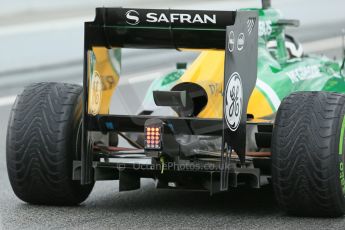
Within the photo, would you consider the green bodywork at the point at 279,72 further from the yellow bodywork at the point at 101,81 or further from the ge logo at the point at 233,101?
the ge logo at the point at 233,101

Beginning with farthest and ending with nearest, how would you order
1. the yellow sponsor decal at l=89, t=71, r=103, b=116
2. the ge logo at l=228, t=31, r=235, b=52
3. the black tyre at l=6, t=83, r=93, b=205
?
the black tyre at l=6, t=83, r=93, b=205 → the yellow sponsor decal at l=89, t=71, r=103, b=116 → the ge logo at l=228, t=31, r=235, b=52

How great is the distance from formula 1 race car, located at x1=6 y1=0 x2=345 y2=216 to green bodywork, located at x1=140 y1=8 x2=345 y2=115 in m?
0.72

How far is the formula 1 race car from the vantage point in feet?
23.4

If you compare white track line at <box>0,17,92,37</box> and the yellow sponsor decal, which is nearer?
the yellow sponsor decal

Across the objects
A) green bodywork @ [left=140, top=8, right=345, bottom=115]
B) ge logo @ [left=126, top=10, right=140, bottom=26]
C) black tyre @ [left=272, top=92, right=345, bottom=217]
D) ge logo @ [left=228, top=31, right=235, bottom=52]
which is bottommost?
black tyre @ [left=272, top=92, right=345, bottom=217]

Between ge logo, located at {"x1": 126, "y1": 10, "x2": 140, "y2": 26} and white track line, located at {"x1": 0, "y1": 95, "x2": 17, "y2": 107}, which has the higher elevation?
ge logo, located at {"x1": 126, "y1": 10, "x2": 140, "y2": 26}

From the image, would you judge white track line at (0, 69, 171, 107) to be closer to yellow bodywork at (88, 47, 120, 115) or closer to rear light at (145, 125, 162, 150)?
yellow bodywork at (88, 47, 120, 115)

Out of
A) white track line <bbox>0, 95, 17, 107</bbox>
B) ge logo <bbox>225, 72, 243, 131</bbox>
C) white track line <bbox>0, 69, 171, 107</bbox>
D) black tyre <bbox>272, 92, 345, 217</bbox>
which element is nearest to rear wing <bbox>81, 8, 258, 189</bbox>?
ge logo <bbox>225, 72, 243, 131</bbox>

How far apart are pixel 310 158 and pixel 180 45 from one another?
1229mm

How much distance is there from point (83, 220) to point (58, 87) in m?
1.11

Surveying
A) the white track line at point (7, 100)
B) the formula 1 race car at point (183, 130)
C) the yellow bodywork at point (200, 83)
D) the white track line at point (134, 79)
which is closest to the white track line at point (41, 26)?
the white track line at point (134, 79)

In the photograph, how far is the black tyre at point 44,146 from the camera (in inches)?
299

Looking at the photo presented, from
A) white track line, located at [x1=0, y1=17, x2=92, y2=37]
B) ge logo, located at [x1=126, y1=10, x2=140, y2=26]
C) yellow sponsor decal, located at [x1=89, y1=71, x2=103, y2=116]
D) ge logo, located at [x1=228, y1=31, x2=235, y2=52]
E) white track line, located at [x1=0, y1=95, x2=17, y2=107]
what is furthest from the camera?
white track line, located at [x1=0, y1=17, x2=92, y2=37]

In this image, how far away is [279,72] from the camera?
29.4 feet
